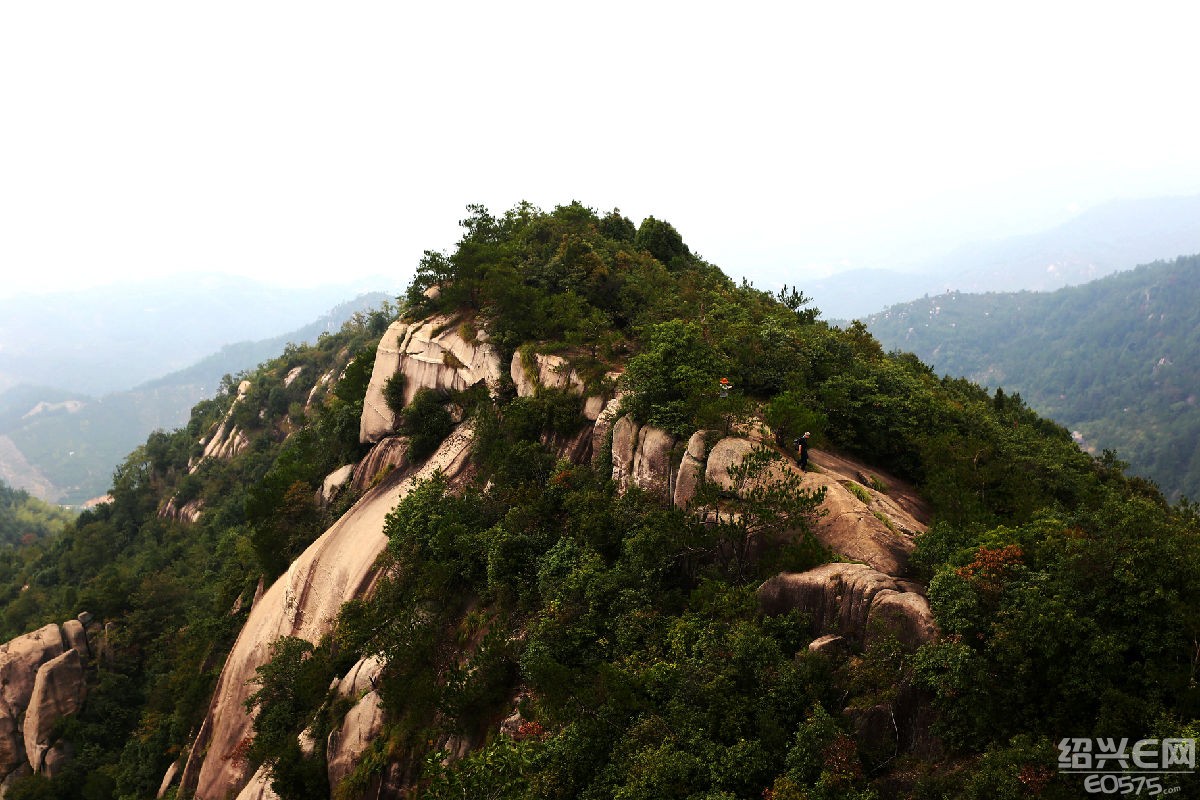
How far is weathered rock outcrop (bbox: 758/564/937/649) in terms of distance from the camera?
38.6 ft

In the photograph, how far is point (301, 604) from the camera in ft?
83.8

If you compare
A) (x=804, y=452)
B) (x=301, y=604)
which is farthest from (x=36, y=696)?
(x=804, y=452)

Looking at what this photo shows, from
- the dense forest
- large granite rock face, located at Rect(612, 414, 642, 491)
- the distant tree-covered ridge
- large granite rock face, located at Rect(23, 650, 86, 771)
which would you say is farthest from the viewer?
the distant tree-covered ridge

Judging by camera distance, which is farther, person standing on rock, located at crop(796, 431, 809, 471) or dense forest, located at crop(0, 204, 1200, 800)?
person standing on rock, located at crop(796, 431, 809, 471)

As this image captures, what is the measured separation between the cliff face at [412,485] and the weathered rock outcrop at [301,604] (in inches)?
2.3

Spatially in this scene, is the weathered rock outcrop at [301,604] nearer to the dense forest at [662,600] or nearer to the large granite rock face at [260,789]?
the dense forest at [662,600]

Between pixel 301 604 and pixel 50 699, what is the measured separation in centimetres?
2062

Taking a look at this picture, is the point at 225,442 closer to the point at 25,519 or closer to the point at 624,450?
the point at 624,450

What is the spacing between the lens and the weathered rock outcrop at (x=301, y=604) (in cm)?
2373

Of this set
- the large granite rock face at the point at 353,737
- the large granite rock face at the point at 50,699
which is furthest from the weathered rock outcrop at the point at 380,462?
the large granite rock face at the point at 50,699

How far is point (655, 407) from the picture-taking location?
18.8 metres

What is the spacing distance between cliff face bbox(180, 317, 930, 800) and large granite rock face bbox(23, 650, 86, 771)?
1442 cm

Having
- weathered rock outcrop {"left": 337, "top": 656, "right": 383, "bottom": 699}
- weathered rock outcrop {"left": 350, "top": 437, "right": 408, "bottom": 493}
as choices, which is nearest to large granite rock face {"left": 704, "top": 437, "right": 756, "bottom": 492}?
weathered rock outcrop {"left": 337, "top": 656, "right": 383, "bottom": 699}

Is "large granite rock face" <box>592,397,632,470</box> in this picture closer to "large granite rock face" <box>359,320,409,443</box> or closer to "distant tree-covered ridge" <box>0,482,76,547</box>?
"large granite rock face" <box>359,320,409,443</box>
